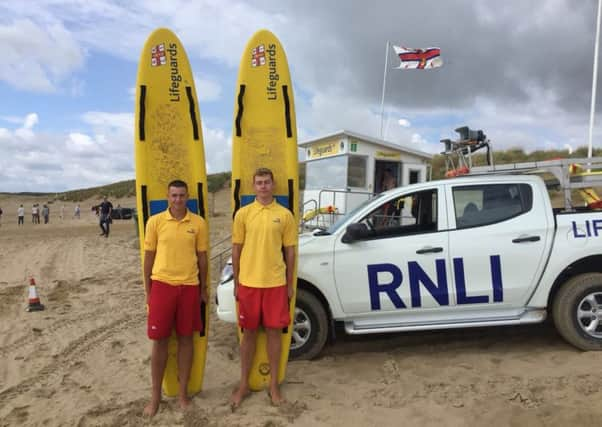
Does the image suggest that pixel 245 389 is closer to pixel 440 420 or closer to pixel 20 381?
pixel 440 420

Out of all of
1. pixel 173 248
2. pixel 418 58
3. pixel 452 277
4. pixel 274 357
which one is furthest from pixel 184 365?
pixel 418 58

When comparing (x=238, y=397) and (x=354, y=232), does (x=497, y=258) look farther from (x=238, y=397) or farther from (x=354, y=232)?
(x=238, y=397)

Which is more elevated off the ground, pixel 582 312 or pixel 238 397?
pixel 582 312

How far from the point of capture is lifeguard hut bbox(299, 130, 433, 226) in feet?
38.9

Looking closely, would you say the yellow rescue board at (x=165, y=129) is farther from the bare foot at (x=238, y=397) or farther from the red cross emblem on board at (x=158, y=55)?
the bare foot at (x=238, y=397)

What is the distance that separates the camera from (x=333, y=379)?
4.42 metres

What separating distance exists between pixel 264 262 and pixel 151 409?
1476 millimetres

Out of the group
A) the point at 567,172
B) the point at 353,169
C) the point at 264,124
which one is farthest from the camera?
the point at 353,169

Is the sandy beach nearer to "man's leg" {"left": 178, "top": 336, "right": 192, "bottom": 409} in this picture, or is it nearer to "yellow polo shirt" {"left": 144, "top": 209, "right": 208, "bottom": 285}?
"man's leg" {"left": 178, "top": 336, "right": 192, "bottom": 409}

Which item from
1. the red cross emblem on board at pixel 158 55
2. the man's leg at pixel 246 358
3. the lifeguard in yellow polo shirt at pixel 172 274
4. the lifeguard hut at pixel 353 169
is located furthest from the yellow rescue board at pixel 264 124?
the lifeguard hut at pixel 353 169

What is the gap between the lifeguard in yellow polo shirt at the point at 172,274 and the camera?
366 cm

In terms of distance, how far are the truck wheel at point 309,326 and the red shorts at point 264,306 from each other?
1008mm

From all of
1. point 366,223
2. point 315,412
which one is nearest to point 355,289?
point 366,223

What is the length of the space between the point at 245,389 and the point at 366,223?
2.22 meters
